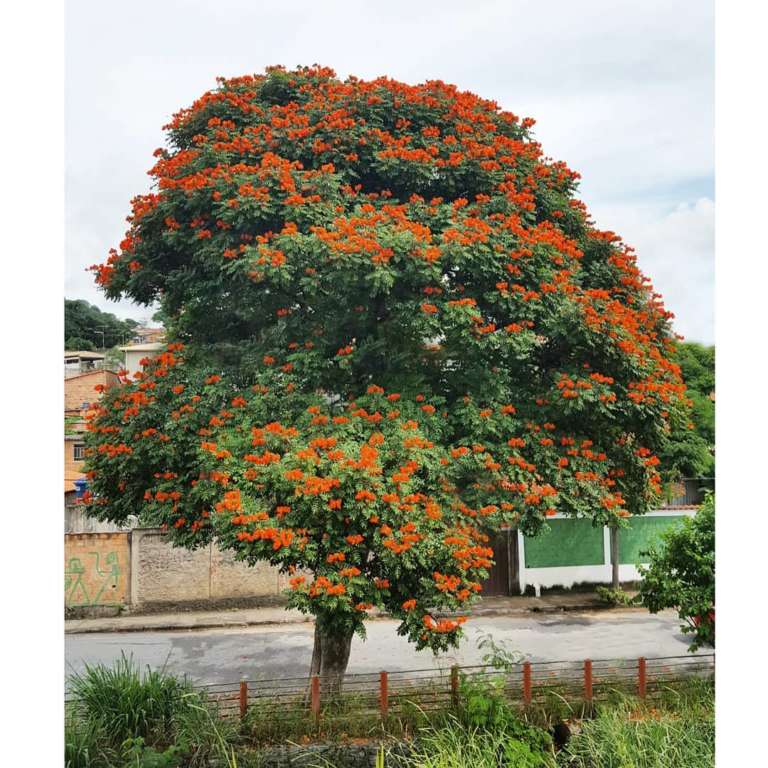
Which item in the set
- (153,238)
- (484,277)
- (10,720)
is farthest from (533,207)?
(10,720)

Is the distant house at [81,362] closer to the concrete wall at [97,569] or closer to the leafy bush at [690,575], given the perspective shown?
the concrete wall at [97,569]

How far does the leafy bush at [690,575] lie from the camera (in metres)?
4.30

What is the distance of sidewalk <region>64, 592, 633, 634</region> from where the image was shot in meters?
4.98

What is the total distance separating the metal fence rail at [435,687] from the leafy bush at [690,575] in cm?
27

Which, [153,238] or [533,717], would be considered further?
[153,238]

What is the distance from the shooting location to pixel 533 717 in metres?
4.04

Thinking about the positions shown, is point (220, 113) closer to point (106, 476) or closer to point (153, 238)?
point (153, 238)

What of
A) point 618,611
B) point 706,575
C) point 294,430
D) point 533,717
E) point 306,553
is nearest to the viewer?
point 306,553

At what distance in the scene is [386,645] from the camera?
15.6 ft

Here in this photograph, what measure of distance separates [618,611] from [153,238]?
4222mm

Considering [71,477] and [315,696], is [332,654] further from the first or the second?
[71,477]

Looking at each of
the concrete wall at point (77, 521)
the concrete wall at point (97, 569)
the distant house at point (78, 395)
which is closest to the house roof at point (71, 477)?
the distant house at point (78, 395)

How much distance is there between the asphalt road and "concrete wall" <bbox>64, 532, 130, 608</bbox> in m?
0.36

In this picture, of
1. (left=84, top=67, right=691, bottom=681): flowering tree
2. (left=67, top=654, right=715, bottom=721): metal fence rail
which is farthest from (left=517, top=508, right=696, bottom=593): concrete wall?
(left=67, top=654, right=715, bottom=721): metal fence rail
